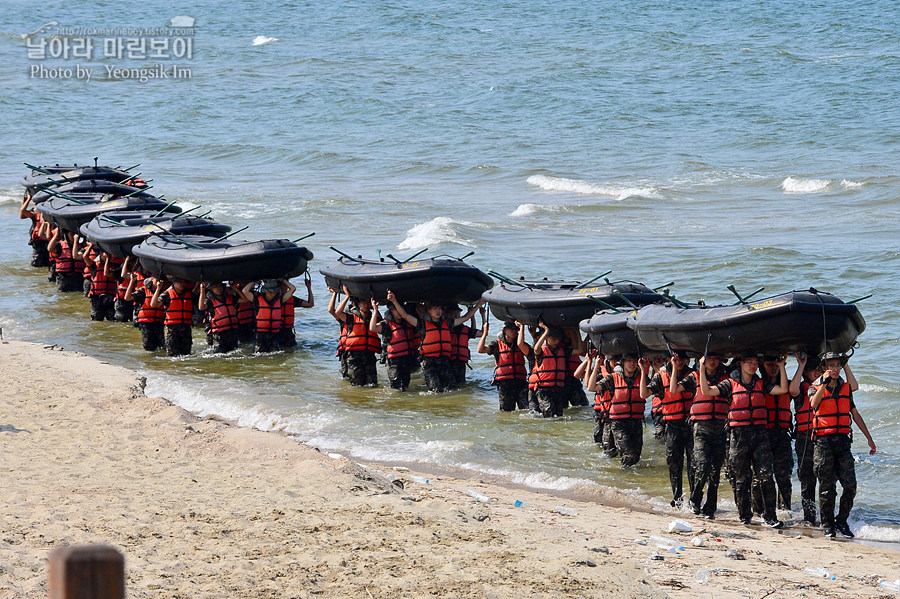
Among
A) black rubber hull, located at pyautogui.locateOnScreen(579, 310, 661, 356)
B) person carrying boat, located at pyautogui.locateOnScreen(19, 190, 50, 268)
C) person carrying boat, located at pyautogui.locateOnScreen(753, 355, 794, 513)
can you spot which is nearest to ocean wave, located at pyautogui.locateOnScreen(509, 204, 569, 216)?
person carrying boat, located at pyautogui.locateOnScreen(19, 190, 50, 268)

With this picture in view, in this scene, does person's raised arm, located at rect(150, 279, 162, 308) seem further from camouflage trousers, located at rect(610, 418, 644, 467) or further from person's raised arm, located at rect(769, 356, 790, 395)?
person's raised arm, located at rect(769, 356, 790, 395)

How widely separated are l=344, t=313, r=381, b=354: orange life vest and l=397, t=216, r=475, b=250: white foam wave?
847 centimetres

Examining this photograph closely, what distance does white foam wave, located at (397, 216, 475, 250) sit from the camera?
71.4 feet

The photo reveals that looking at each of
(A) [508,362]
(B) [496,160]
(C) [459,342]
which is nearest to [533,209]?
(B) [496,160]

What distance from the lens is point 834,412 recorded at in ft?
27.2

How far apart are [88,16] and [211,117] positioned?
24.9 meters

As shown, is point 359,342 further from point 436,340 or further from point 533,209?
point 533,209

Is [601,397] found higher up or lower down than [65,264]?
lower down

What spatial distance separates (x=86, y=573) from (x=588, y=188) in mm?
26069

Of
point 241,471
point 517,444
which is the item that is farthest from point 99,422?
point 517,444

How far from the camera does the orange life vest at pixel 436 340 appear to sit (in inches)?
491

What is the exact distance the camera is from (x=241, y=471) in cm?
769

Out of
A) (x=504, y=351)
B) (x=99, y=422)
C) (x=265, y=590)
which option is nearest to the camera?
(x=265, y=590)

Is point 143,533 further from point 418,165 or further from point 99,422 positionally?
point 418,165
